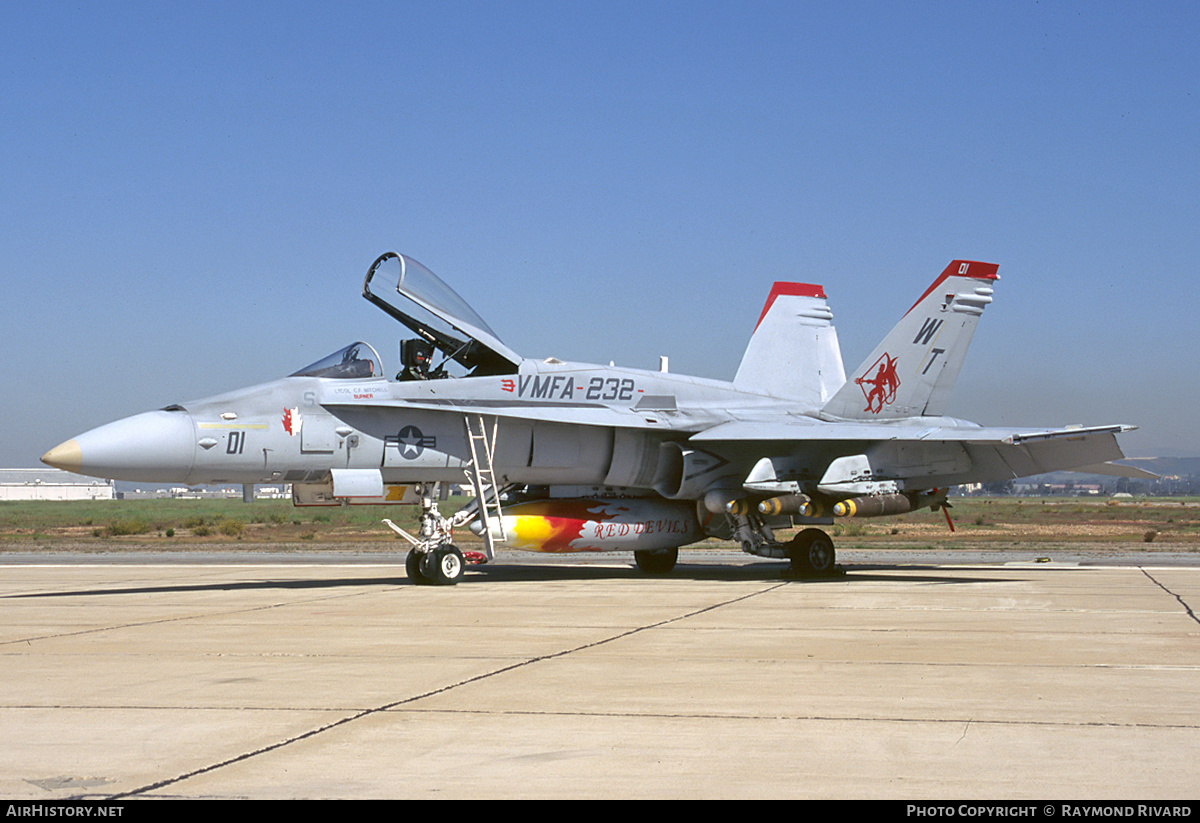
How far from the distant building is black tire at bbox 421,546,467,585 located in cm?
11838

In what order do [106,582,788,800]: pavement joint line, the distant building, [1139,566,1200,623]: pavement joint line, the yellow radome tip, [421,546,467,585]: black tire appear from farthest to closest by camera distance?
the distant building < [421,546,467,585]: black tire < the yellow radome tip < [1139,566,1200,623]: pavement joint line < [106,582,788,800]: pavement joint line

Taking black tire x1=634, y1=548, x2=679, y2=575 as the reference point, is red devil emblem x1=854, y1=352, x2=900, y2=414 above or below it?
above

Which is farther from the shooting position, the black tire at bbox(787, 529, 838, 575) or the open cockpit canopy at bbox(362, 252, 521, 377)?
the black tire at bbox(787, 529, 838, 575)

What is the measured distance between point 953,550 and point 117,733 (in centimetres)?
2180

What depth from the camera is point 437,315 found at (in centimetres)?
1399

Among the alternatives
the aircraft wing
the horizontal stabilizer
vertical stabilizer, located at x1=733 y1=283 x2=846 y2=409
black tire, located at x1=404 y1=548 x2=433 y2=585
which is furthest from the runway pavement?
vertical stabilizer, located at x1=733 y1=283 x2=846 y2=409

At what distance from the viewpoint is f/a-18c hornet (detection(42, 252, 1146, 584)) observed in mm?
12820

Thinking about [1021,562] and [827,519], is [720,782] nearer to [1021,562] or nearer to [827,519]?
[827,519]

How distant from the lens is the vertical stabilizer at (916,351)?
16922 mm

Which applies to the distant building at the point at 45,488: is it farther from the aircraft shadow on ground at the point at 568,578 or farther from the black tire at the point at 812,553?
the black tire at the point at 812,553

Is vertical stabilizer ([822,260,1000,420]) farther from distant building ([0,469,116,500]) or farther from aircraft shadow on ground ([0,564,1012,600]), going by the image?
distant building ([0,469,116,500])

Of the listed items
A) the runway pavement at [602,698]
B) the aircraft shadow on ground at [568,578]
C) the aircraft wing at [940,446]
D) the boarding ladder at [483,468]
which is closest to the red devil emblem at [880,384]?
the aircraft wing at [940,446]

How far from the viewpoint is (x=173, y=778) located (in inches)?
166
